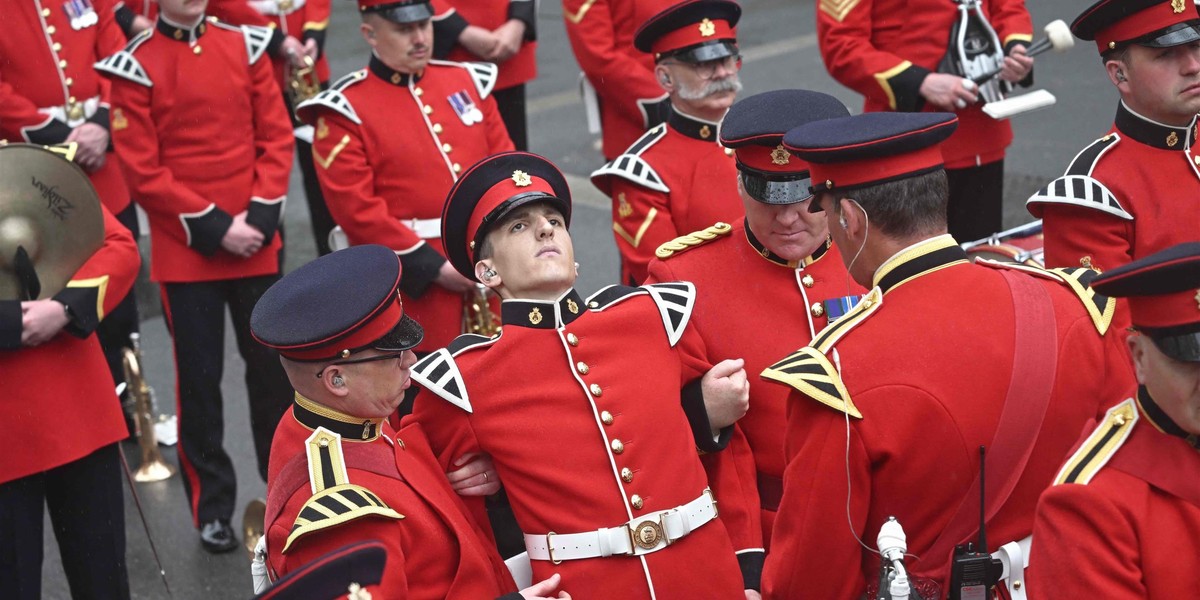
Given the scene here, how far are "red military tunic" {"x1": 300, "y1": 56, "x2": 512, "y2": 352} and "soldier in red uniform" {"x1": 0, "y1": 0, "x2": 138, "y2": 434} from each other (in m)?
1.41

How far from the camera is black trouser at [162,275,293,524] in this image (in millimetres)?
5660

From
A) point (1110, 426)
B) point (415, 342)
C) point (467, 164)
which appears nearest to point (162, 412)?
point (467, 164)

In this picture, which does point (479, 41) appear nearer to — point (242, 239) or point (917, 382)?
point (242, 239)

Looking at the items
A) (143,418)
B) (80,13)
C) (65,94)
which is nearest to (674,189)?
(143,418)

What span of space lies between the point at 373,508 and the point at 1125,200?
238 centimetres

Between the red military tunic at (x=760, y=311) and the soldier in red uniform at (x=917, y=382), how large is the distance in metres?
0.65

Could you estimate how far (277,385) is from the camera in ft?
19.5

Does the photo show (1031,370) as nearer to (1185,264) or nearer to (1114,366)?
(1114,366)

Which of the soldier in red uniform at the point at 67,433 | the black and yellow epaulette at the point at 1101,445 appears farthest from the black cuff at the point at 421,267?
the black and yellow epaulette at the point at 1101,445

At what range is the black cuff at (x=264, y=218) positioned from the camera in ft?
18.8

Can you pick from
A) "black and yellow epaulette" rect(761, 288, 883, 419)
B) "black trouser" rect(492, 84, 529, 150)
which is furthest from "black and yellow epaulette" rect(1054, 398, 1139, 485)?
"black trouser" rect(492, 84, 529, 150)

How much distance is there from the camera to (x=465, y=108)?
5.66 meters

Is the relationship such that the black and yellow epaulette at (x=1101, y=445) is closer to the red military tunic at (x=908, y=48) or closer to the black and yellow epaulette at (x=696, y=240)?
the black and yellow epaulette at (x=696, y=240)

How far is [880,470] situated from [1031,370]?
0.35 meters
